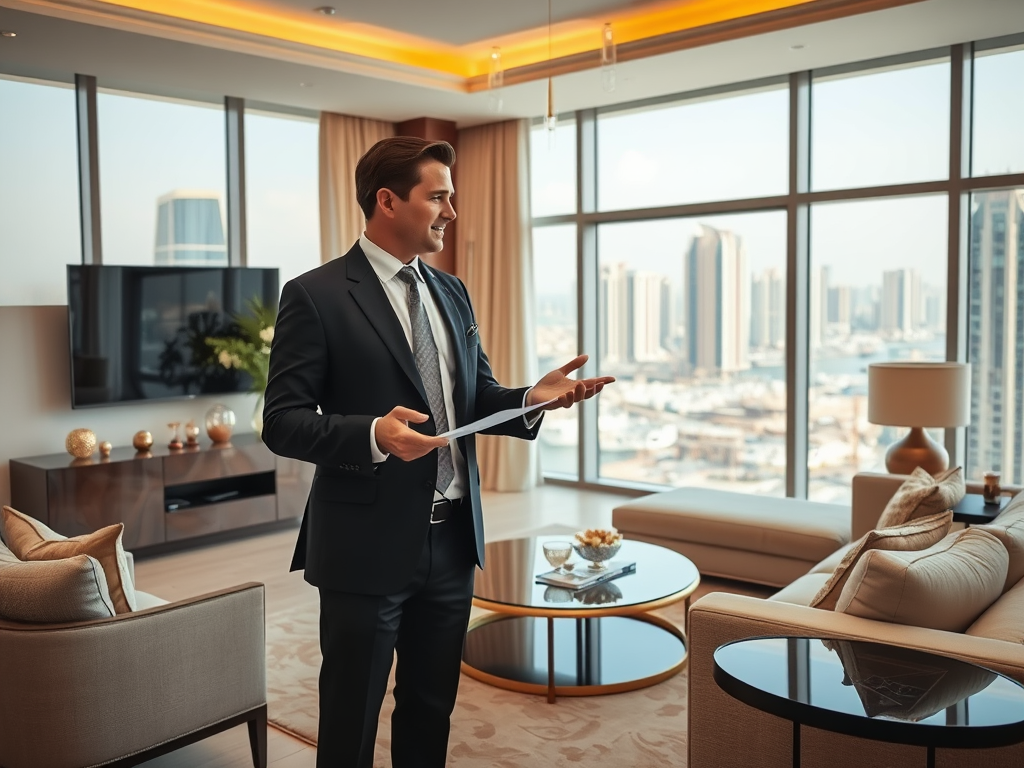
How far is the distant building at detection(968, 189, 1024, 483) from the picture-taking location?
5254mm

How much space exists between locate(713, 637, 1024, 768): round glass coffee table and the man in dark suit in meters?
0.63

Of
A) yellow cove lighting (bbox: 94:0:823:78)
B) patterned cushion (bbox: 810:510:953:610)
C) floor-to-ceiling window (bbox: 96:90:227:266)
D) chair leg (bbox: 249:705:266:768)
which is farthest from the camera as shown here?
floor-to-ceiling window (bbox: 96:90:227:266)

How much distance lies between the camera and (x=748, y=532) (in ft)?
14.6

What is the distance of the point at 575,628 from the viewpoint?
402cm

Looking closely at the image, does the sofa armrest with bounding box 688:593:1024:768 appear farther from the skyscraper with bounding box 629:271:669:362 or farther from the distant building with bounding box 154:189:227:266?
the distant building with bounding box 154:189:227:266

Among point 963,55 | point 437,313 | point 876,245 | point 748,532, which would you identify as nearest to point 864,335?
point 876,245

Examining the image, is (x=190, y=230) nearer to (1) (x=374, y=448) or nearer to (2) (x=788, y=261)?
(2) (x=788, y=261)

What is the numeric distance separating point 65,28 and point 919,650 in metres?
4.59

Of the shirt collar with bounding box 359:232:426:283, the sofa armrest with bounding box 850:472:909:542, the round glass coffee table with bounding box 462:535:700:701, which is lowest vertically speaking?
the round glass coffee table with bounding box 462:535:700:701

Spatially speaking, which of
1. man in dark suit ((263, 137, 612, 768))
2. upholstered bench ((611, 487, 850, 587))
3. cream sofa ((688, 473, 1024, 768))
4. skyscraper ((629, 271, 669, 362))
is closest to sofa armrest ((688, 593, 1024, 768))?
cream sofa ((688, 473, 1024, 768))

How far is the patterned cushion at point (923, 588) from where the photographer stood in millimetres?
2254

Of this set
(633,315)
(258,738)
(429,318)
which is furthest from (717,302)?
(429,318)

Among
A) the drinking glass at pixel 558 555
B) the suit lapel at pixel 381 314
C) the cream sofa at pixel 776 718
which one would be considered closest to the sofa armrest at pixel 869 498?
the drinking glass at pixel 558 555

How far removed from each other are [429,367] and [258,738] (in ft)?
4.87
